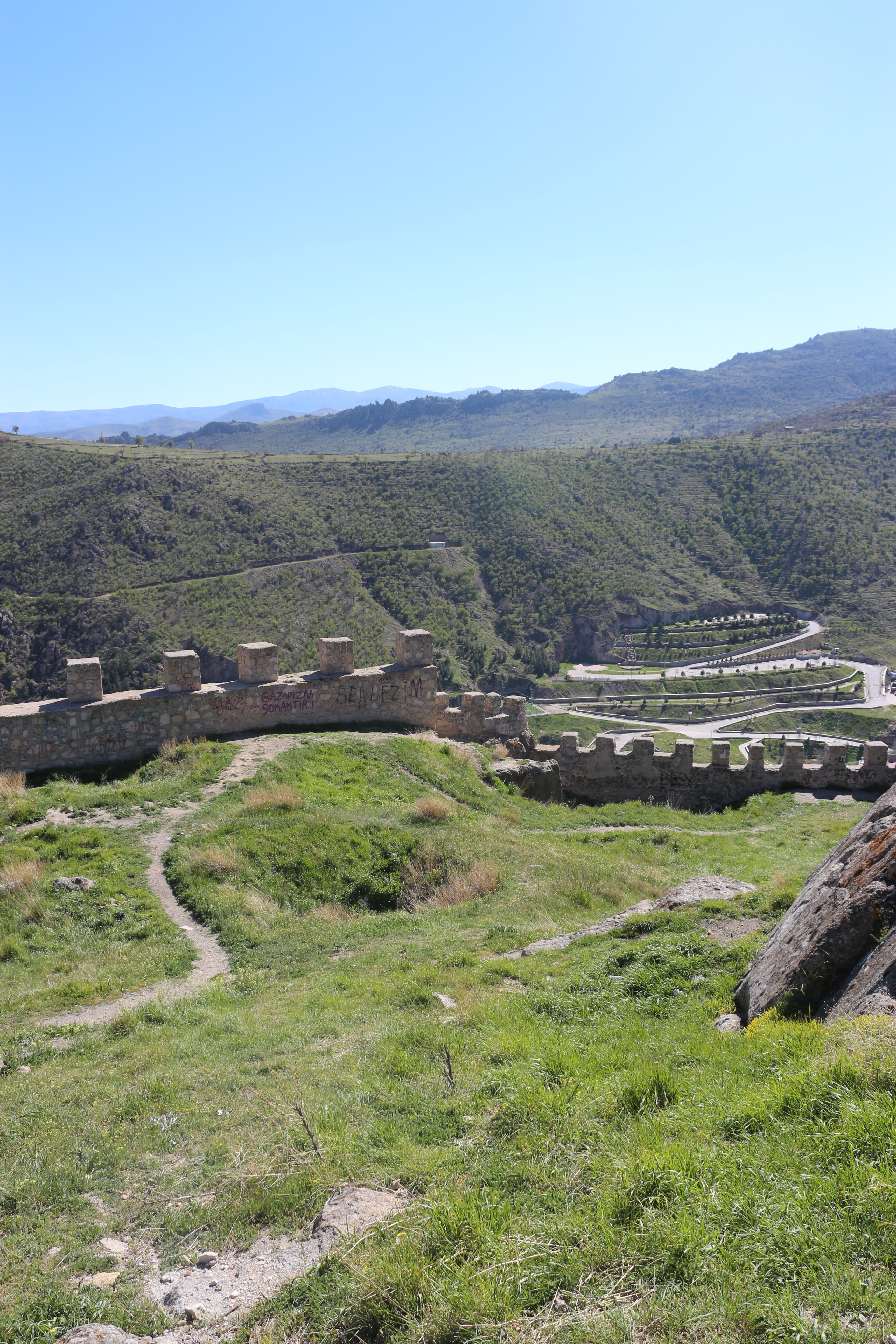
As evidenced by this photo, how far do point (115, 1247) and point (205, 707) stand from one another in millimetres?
10519

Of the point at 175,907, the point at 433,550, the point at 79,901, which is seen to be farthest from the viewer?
the point at 433,550

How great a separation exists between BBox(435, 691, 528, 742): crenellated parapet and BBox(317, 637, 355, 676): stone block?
7.57ft

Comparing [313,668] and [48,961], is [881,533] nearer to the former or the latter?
[313,668]

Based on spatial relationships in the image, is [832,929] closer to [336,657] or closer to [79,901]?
[79,901]

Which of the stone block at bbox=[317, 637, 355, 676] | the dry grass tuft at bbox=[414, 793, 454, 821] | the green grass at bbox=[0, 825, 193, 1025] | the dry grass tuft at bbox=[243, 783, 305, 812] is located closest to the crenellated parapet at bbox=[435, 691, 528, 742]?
the stone block at bbox=[317, 637, 355, 676]

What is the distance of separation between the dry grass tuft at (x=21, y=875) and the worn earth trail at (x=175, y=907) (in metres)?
1.15

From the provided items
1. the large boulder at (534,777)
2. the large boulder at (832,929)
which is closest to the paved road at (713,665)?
the large boulder at (534,777)

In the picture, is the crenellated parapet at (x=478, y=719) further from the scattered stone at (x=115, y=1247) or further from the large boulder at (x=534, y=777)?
the scattered stone at (x=115, y=1247)

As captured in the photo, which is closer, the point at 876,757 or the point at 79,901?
the point at 79,901

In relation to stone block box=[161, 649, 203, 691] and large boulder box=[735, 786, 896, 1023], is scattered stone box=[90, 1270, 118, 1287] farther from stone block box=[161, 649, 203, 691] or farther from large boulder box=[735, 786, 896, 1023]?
stone block box=[161, 649, 203, 691]

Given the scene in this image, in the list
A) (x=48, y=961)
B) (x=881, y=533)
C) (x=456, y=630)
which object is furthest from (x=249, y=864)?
(x=881, y=533)

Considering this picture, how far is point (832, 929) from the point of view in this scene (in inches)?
185

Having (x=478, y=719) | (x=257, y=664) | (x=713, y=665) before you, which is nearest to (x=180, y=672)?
(x=257, y=664)

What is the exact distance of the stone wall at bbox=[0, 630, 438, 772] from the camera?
12062 mm
